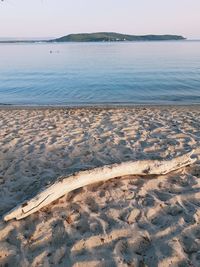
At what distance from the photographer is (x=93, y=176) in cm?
599

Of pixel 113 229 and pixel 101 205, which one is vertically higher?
pixel 113 229

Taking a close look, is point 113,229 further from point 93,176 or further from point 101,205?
point 93,176

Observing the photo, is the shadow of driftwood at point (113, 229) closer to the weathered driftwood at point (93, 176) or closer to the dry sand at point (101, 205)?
the dry sand at point (101, 205)

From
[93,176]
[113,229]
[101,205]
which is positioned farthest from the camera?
[93,176]

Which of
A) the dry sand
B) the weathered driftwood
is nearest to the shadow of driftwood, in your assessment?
the dry sand

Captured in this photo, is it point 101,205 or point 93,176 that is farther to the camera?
point 93,176

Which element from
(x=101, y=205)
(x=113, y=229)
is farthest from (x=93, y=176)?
(x=113, y=229)

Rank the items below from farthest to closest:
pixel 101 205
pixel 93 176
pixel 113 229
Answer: pixel 93 176 → pixel 101 205 → pixel 113 229

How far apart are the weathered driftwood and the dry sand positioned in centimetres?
13

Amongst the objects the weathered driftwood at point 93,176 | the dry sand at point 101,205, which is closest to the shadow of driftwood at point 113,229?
the dry sand at point 101,205

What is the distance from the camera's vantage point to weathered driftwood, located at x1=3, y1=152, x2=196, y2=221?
512cm

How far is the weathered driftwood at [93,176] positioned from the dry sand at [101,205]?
0.44 ft

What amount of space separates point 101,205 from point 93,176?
639 mm

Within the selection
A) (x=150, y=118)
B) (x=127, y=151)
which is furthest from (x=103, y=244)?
(x=150, y=118)
